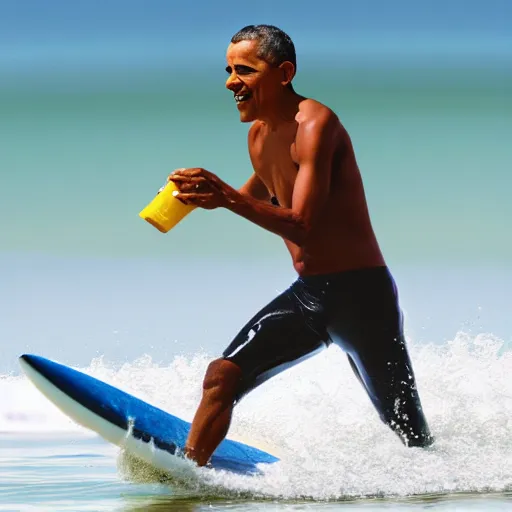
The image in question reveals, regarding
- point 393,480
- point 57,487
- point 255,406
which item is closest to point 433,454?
point 393,480

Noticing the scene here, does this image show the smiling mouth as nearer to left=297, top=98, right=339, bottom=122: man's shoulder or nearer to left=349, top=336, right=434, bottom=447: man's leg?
left=297, top=98, right=339, bottom=122: man's shoulder

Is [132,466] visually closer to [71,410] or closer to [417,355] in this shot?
[71,410]

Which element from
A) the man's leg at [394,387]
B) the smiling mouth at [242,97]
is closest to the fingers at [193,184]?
the smiling mouth at [242,97]

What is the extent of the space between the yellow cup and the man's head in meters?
0.70

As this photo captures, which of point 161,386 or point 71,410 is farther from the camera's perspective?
point 161,386

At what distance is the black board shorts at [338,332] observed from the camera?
17.8ft

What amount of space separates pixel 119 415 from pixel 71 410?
0.72 feet

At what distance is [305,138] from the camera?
5289 mm

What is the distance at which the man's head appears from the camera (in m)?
5.44

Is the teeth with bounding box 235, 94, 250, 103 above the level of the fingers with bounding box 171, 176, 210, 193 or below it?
above

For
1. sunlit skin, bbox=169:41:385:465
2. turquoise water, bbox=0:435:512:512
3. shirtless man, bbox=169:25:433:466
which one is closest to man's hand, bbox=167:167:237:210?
sunlit skin, bbox=169:41:385:465

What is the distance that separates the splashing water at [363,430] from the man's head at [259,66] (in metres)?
1.59

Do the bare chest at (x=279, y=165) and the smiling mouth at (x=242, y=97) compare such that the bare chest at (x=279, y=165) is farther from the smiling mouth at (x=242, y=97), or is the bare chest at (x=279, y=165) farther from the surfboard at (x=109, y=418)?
the surfboard at (x=109, y=418)

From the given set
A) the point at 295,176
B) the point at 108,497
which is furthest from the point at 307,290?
the point at 108,497
